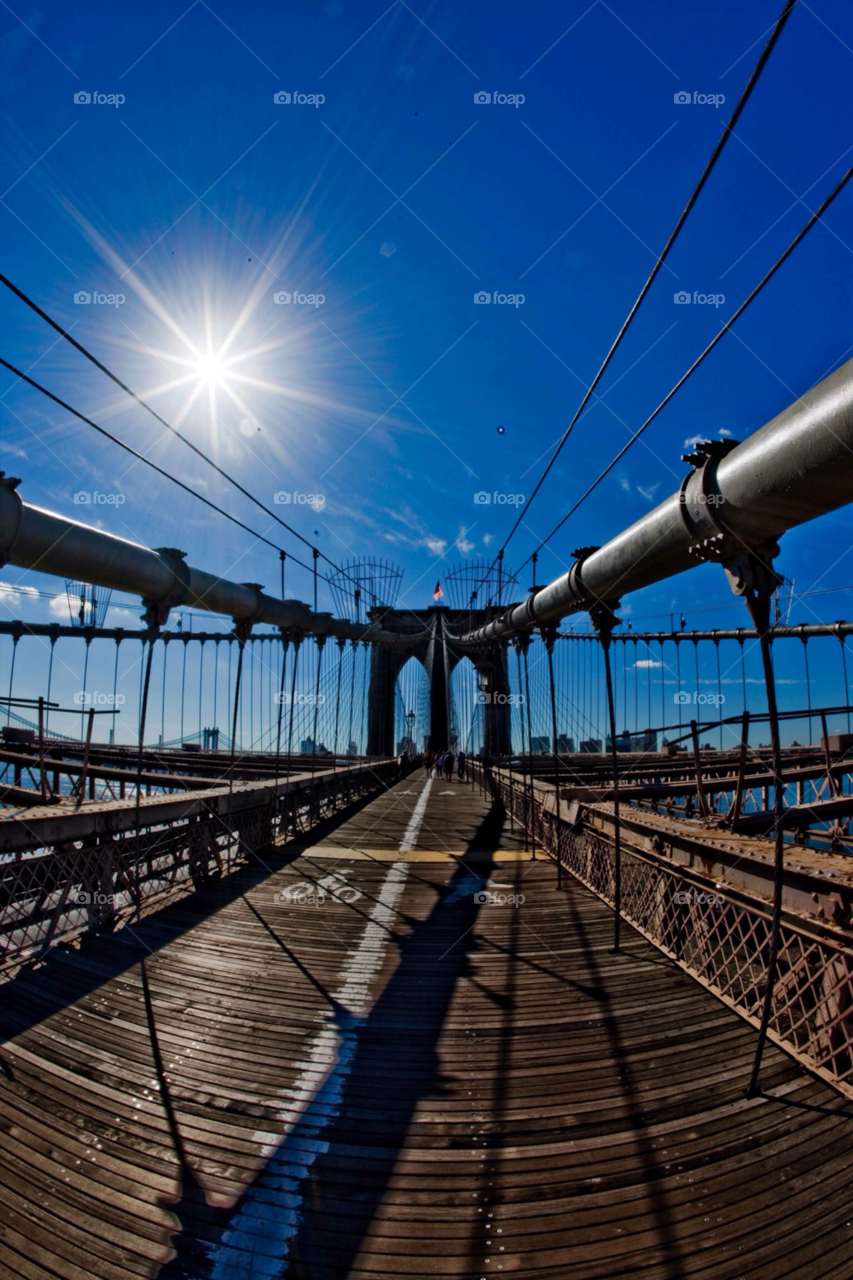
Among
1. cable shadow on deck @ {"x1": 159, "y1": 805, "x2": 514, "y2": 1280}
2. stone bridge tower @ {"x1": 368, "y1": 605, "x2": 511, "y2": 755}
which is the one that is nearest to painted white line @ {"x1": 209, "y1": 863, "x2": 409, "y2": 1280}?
cable shadow on deck @ {"x1": 159, "y1": 805, "x2": 514, "y2": 1280}

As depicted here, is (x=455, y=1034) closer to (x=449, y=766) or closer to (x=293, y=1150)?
(x=293, y=1150)

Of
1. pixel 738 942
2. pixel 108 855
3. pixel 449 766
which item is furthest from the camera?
pixel 449 766

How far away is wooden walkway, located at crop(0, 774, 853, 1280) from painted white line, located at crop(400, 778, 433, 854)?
6004 mm

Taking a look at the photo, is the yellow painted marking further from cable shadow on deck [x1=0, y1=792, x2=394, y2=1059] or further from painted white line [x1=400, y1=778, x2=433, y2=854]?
cable shadow on deck [x1=0, y1=792, x2=394, y2=1059]

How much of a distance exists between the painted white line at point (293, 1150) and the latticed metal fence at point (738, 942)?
379 centimetres

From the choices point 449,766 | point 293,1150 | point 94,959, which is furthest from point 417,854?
point 449,766

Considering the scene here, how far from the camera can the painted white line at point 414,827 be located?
12.6m

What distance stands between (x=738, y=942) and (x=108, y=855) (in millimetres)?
8255

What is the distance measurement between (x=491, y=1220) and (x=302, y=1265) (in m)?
1.05

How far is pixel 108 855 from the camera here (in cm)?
702

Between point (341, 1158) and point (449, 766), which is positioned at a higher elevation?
point (449, 766)

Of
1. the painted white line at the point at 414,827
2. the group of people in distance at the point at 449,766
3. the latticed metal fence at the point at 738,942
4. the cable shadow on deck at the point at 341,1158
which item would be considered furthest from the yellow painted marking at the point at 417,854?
the group of people in distance at the point at 449,766

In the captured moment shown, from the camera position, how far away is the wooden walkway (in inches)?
109

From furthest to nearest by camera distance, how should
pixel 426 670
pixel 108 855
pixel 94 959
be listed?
pixel 426 670
pixel 108 855
pixel 94 959
